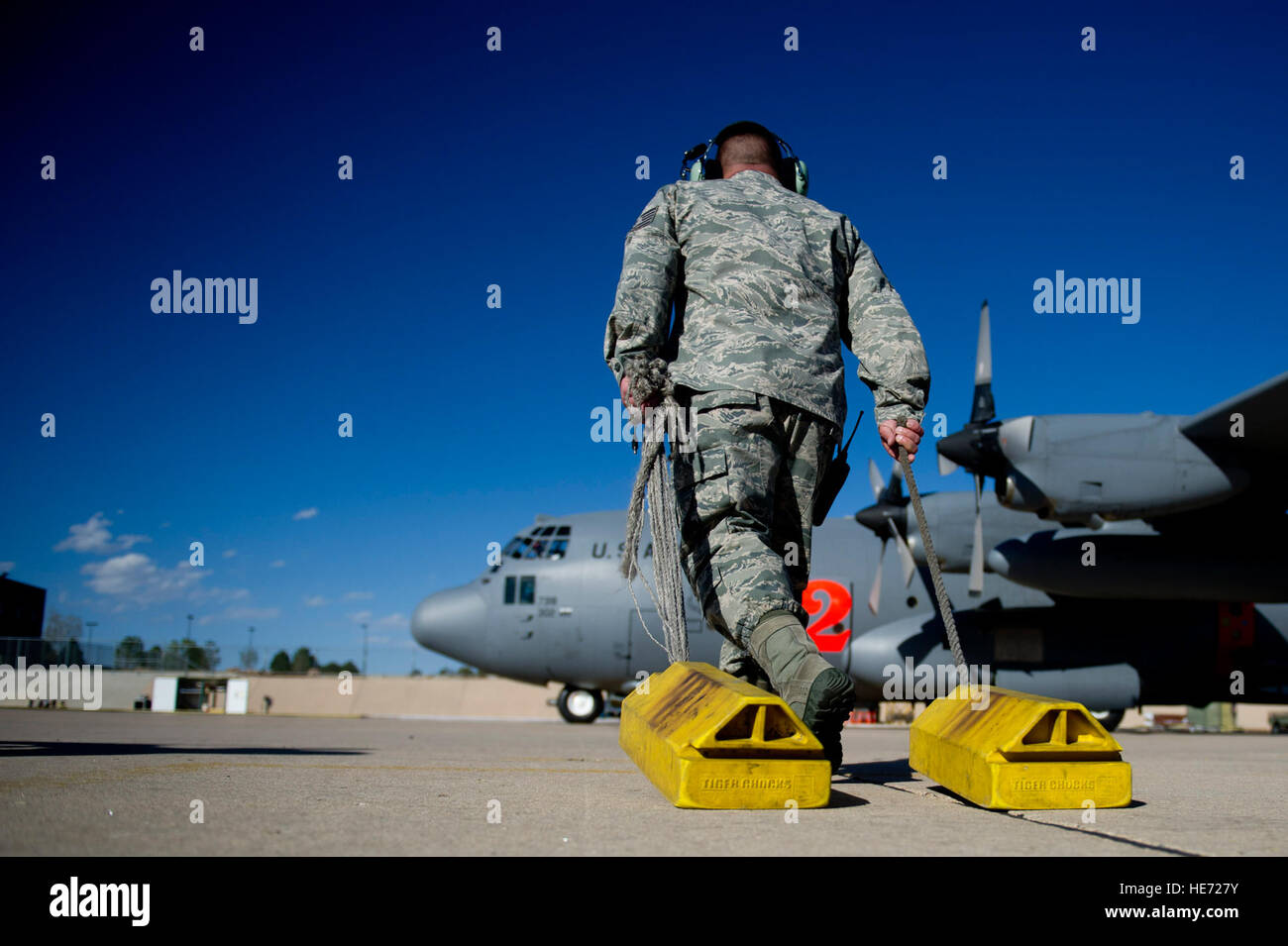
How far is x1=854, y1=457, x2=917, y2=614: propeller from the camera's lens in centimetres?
1192

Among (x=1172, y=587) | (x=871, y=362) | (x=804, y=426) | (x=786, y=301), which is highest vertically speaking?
(x=786, y=301)

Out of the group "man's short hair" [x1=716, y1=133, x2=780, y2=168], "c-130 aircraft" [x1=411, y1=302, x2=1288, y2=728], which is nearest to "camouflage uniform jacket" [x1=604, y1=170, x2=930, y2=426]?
"man's short hair" [x1=716, y1=133, x2=780, y2=168]

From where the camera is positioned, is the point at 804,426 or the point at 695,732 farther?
the point at 804,426

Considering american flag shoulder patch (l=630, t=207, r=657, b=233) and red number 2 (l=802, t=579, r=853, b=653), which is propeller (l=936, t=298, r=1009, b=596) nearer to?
red number 2 (l=802, t=579, r=853, b=653)

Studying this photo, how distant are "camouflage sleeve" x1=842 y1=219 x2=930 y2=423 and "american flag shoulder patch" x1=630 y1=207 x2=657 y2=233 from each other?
0.82 meters

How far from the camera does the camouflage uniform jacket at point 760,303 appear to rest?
310cm

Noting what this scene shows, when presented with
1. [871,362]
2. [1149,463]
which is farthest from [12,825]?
[1149,463]

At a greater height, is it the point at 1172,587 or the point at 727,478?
the point at 727,478

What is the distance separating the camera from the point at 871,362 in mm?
3334

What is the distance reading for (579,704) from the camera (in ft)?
45.8
